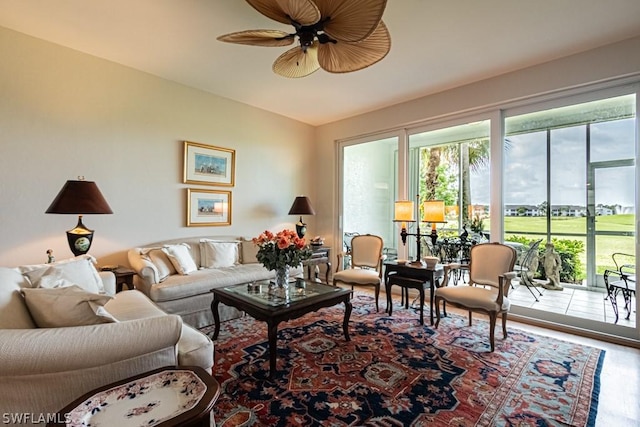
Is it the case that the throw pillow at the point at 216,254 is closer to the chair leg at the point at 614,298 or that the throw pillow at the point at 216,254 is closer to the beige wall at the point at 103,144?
the beige wall at the point at 103,144

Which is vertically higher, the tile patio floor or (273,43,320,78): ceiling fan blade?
(273,43,320,78): ceiling fan blade

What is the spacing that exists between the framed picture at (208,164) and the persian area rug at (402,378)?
79.8 inches

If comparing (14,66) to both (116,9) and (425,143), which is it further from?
(425,143)

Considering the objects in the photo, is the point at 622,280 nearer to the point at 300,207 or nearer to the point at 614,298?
the point at 614,298

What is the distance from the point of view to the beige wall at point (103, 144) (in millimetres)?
2756

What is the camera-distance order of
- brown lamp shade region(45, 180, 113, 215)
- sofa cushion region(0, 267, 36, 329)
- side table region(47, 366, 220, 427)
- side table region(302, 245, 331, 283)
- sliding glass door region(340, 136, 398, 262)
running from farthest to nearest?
sliding glass door region(340, 136, 398, 262) < side table region(302, 245, 331, 283) < brown lamp shade region(45, 180, 113, 215) < sofa cushion region(0, 267, 36, 329) < side table region(47, 366, 220, 427)

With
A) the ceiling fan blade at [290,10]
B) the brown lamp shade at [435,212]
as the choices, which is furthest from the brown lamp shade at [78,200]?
the brown lamp shade at [435,212]

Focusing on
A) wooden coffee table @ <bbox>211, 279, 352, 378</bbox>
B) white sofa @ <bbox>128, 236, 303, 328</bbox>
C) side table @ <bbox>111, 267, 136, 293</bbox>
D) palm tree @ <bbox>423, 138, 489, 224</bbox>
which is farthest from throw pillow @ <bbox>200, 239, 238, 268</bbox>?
palm tree @ <bbox>423, 138, 489, 224</bbox>

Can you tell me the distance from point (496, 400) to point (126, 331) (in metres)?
2.21

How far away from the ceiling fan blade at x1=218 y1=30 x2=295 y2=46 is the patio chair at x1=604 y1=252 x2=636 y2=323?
12.4 ft

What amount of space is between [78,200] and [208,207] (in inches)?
66.3

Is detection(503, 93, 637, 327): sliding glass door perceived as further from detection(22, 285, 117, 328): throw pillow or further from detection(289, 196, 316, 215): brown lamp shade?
detection(22, 285, 117, 328): throw pillow

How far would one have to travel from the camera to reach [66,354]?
1.20 meters

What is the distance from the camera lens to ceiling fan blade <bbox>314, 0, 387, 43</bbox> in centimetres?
174
